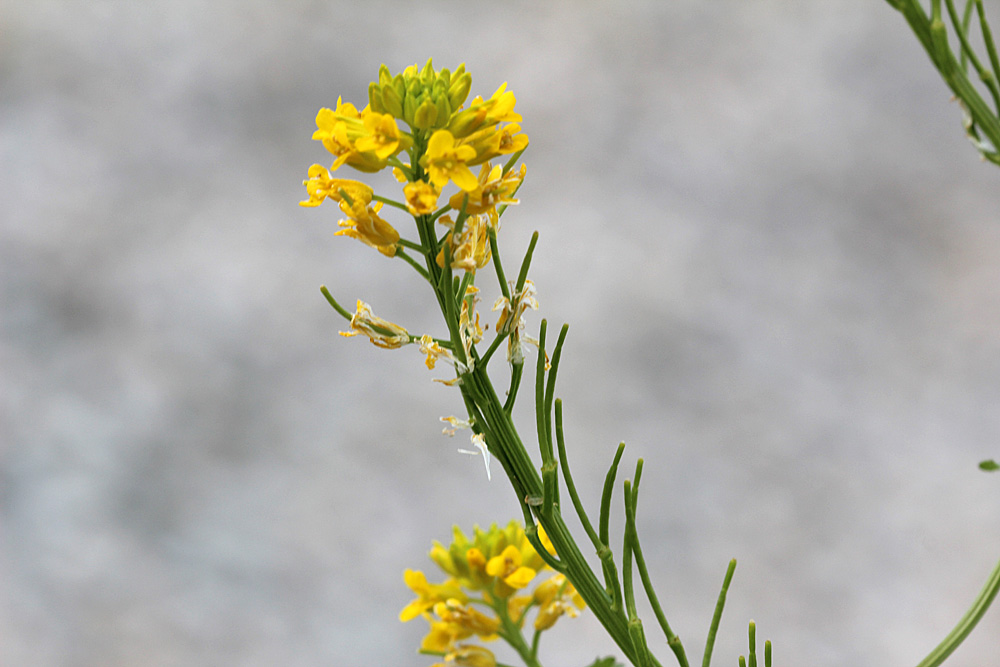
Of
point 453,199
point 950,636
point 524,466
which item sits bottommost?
point 950,636

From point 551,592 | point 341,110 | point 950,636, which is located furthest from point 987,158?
point 551,592

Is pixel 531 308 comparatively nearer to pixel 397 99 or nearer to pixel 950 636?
pixel 397 99

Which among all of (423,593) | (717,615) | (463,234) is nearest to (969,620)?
(717,615)

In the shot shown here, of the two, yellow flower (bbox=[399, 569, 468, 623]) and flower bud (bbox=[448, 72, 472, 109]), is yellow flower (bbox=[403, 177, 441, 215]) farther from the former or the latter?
yellow flower (bbox=[399, 569, 468, 623])

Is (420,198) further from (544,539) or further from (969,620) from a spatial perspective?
(969,620)

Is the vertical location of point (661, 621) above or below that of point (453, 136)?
below

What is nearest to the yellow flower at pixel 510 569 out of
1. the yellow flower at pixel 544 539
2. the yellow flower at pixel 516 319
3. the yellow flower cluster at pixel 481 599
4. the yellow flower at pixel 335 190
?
the yellow flower cluster at pixel 481 599
